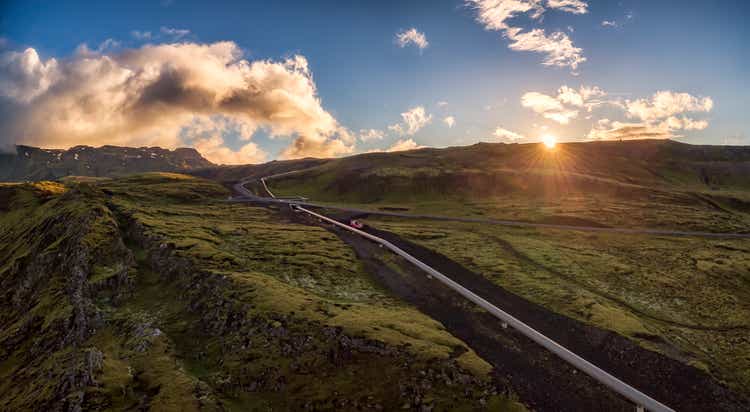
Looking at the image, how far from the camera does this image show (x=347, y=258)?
61125 mm

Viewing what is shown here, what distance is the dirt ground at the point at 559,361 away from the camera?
25.7 metres

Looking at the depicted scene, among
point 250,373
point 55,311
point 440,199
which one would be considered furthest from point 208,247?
point 440,199

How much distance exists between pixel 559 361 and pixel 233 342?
29.6 metres

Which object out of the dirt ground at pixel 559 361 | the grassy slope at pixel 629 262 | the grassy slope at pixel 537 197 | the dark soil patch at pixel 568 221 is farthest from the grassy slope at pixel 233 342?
the grassy slope at pixel 537 197

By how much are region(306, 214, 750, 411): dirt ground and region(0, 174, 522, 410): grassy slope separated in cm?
263

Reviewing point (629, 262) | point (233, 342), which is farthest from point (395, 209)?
point (233, 342)

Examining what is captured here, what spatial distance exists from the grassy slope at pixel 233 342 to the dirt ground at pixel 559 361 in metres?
2.63

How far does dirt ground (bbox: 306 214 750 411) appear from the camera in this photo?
84.2 feet

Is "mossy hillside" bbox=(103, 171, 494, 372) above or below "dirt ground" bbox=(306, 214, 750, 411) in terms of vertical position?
above

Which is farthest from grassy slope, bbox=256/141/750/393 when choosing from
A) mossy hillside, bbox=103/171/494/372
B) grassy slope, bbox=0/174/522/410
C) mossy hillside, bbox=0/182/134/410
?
mossy hillside, bbox=0/182/134/410

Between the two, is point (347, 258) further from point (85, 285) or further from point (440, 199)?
point (440, 199)

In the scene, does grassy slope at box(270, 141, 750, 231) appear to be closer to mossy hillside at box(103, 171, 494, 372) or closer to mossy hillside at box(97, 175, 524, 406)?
mossy hillside at box(103, 171, 494, 372)

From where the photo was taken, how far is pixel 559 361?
29.8m

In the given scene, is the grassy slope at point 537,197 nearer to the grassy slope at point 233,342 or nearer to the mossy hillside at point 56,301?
the grassy slope at point 233,342
